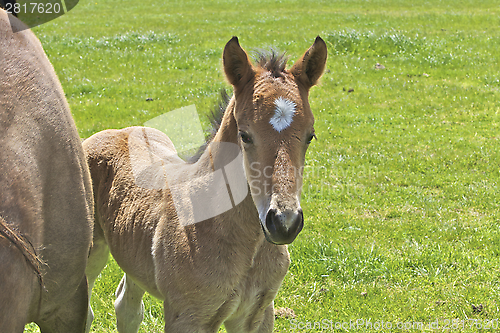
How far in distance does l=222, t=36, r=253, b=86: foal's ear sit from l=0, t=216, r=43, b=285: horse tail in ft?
5.06

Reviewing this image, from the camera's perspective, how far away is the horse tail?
1514 millimetres

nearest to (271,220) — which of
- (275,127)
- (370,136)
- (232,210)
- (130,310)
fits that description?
(275,127)

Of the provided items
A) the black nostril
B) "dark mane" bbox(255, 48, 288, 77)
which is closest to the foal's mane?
"dark mane" bbox(255, 48, 288, 77)

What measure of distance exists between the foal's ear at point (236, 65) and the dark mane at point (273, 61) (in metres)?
0.11

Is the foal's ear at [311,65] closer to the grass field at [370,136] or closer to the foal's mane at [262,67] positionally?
the foal's mane at [262,67]

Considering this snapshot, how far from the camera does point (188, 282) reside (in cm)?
Answer: 276

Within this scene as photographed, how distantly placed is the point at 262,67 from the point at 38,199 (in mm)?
1556

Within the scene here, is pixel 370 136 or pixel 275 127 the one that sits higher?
pixel 275 127

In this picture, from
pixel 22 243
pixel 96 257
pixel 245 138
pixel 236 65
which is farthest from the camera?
pixel 96 257

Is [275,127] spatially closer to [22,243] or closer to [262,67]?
[262,67]

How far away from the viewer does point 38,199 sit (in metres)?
1.73

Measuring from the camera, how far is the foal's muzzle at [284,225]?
220 centimetres

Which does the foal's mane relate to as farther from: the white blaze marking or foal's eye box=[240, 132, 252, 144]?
foal's eye box=[240, 132, 252, 144]

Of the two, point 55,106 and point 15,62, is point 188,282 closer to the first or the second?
point 55,106
